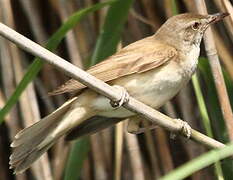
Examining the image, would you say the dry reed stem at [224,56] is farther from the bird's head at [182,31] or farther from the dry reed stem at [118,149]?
the dry reed stem at [118,149]

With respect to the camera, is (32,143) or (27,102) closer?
(32,143)

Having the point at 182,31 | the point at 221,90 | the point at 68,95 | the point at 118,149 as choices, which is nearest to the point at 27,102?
the point at 68,95

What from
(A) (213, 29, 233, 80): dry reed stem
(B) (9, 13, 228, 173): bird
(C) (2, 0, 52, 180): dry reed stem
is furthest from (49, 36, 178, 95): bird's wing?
(C) (2, 0, 52, 180): dry reed stem

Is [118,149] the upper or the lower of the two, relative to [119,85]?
lower

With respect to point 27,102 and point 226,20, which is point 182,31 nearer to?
point 226,20

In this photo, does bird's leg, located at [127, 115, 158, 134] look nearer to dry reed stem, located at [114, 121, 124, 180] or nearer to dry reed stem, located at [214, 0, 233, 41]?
dry reed stem, located at [114, 121, 124, 180]

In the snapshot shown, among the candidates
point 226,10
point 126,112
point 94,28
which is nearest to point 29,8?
point 94,28

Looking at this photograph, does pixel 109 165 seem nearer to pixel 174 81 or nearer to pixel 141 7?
pixel 174 81
